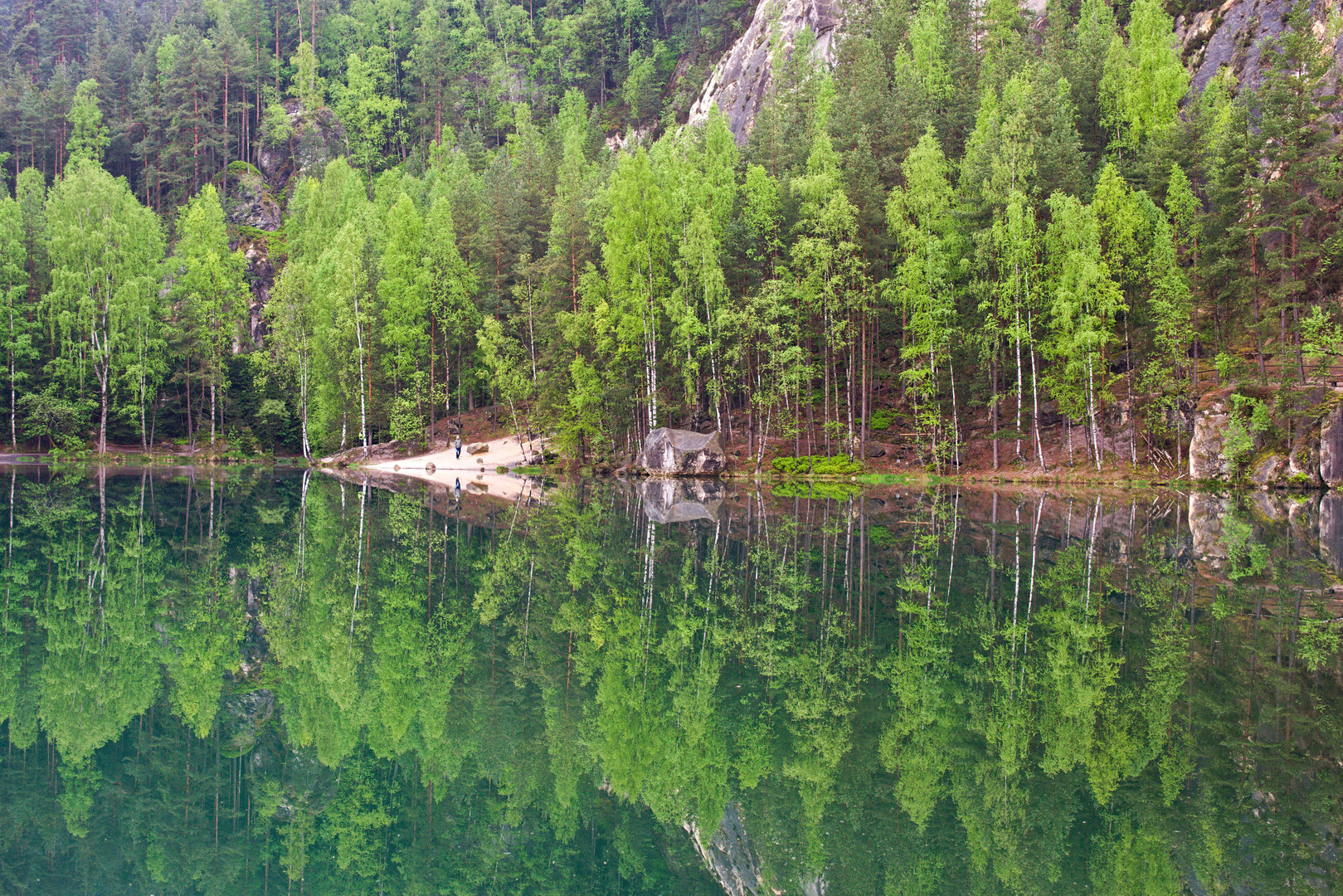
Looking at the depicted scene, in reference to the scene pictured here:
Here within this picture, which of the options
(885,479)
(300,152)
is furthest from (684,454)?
(300,152)

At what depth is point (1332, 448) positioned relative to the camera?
111ft

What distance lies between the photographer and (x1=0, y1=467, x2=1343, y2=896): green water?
6.25 meters

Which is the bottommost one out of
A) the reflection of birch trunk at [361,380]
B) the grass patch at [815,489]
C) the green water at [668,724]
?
the green water at [668,724]

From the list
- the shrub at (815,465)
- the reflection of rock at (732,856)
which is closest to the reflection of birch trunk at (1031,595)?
the reflection of rock at (732,856)

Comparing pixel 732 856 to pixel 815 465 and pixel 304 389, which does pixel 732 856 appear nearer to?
pixel 815 465

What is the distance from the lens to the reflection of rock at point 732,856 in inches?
240

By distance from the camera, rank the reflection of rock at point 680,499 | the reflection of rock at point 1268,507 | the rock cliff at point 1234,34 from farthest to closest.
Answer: the rock cliff at point 1234,34 < the reflection of rock at point 680,499 < the reflection of rock at point 1268,507

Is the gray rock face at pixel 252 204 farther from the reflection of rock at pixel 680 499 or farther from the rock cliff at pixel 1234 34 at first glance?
the rock cliff at pixel 1234 34

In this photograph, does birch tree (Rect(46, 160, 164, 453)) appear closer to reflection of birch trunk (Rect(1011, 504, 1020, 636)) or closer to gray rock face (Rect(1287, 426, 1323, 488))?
reflection of birch trunk (Rect(1011, 504, 1020, 636))

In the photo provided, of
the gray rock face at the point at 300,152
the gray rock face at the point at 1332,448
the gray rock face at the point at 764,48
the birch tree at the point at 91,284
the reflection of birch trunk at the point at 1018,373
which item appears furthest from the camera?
the gray rock face at the point at 300,152

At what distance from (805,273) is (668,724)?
128 ft

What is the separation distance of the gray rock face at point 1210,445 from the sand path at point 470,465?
29.0 m

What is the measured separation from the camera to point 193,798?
7.04m

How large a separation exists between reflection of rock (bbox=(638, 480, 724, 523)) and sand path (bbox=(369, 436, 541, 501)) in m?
7.02
